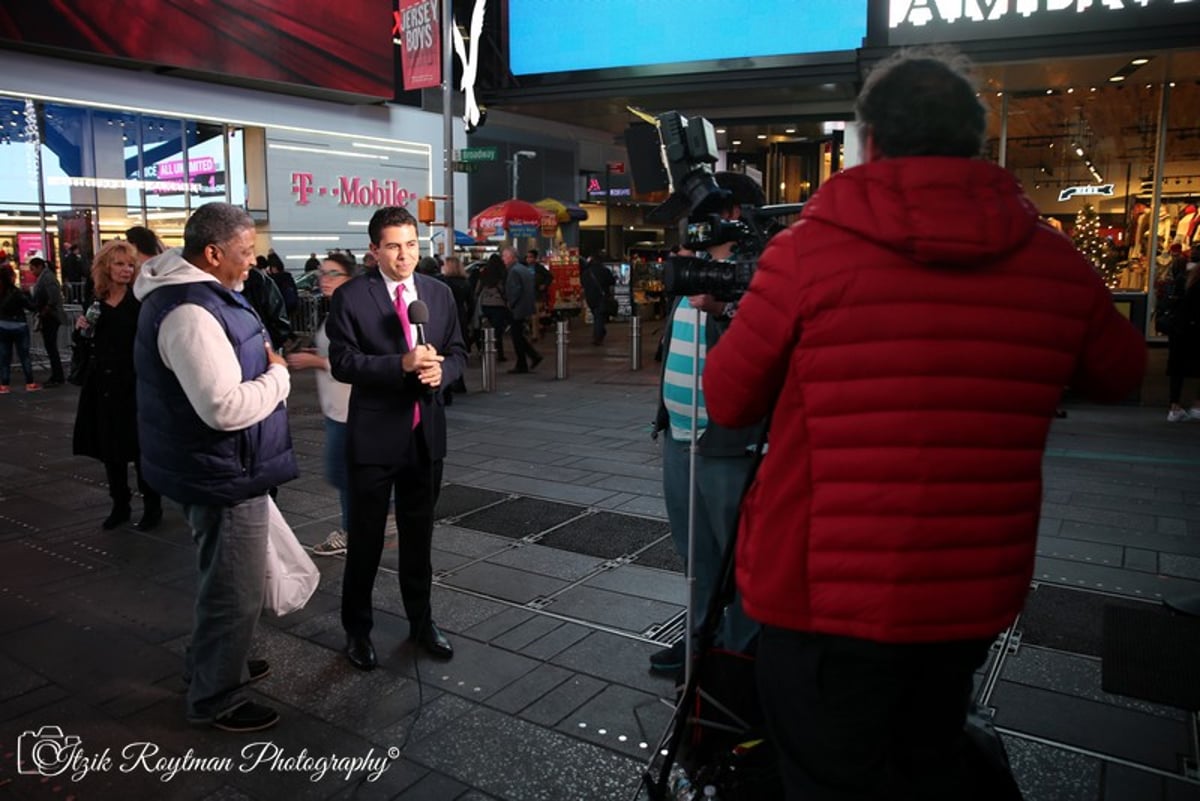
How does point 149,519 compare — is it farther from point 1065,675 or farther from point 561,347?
point 561,347

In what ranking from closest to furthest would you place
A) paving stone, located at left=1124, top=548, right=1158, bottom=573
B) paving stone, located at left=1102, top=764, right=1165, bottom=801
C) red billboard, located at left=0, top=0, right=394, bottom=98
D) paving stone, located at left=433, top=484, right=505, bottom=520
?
paving stone, located at left=1102, top=764, right=1165, bottom=801 < paving stone, located at left=1124, top=548, right=1158, bottom=573 < paving stone, located at left=433, top=484, right=505, bottom=520 < red billboard, located at left=0, top=0, right=394, bottom=98

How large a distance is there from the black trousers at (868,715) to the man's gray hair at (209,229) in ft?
8.76

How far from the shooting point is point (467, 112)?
16719 millimetres

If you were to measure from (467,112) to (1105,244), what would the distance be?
37.5 ft

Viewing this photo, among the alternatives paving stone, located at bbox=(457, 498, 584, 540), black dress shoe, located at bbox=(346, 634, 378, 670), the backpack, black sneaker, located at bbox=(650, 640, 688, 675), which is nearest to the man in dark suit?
black dress shoe, located at bbox=(346, 634, 378, 670)

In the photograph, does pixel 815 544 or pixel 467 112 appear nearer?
pixel 815 544

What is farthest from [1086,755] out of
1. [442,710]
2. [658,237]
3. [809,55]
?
[658,237]

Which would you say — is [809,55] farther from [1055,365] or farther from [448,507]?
[1055,365]

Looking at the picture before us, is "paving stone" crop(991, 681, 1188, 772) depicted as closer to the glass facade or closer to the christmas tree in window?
the christmas tree in window

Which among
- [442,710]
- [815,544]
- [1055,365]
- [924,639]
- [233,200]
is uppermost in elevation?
[233,200]

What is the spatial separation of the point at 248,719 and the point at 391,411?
1.33 metres

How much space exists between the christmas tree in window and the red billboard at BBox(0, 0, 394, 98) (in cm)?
1803

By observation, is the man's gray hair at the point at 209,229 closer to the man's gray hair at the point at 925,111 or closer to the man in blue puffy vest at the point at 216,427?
the man in blue puffy vest at the point at 216,427

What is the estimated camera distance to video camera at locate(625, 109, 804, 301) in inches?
103
